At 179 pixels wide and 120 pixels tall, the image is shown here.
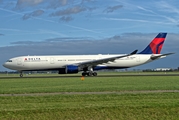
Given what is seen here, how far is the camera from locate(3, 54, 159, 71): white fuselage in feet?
193

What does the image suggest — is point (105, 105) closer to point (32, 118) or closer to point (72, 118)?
point (72, 118)

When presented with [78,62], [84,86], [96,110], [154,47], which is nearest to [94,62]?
[78,62]

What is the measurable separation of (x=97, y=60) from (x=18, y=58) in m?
14.2

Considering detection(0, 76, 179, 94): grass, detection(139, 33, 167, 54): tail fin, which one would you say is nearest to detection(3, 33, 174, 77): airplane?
detection(139, 33, 167, 54): tail fin

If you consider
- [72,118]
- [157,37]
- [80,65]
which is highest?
[157,37]

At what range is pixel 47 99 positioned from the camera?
62.0ft

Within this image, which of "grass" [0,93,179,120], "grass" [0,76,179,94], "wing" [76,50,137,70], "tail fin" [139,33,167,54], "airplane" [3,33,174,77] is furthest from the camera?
"tail fin" [139,33,167,54]

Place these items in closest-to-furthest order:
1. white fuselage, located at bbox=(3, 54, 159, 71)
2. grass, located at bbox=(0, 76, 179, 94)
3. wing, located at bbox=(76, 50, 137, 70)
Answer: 1. grass, located at bbox=(0, 76, 179, 94)
2. wing, located at bbox=(76, 50, 137, 70)
3. white fuselage, located at bbox=(3, 54, 159, 71)

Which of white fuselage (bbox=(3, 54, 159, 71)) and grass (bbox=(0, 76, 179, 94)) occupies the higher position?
white fuselage (bbox=(3, 54, 159, 71))

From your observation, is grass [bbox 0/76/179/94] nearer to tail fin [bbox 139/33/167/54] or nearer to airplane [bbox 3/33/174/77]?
airplane [bbox 3/33/174/77]

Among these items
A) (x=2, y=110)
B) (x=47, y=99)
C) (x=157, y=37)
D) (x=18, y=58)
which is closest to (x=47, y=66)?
(x=18, y=58)

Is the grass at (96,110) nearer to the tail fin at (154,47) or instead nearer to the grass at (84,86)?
the grass at (84,86)

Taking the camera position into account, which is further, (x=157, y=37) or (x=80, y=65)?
(x=157, y=37)

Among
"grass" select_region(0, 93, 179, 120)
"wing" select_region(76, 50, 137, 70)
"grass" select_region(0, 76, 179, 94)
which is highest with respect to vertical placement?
"wing" select_region(76, 50, 137, 70)
